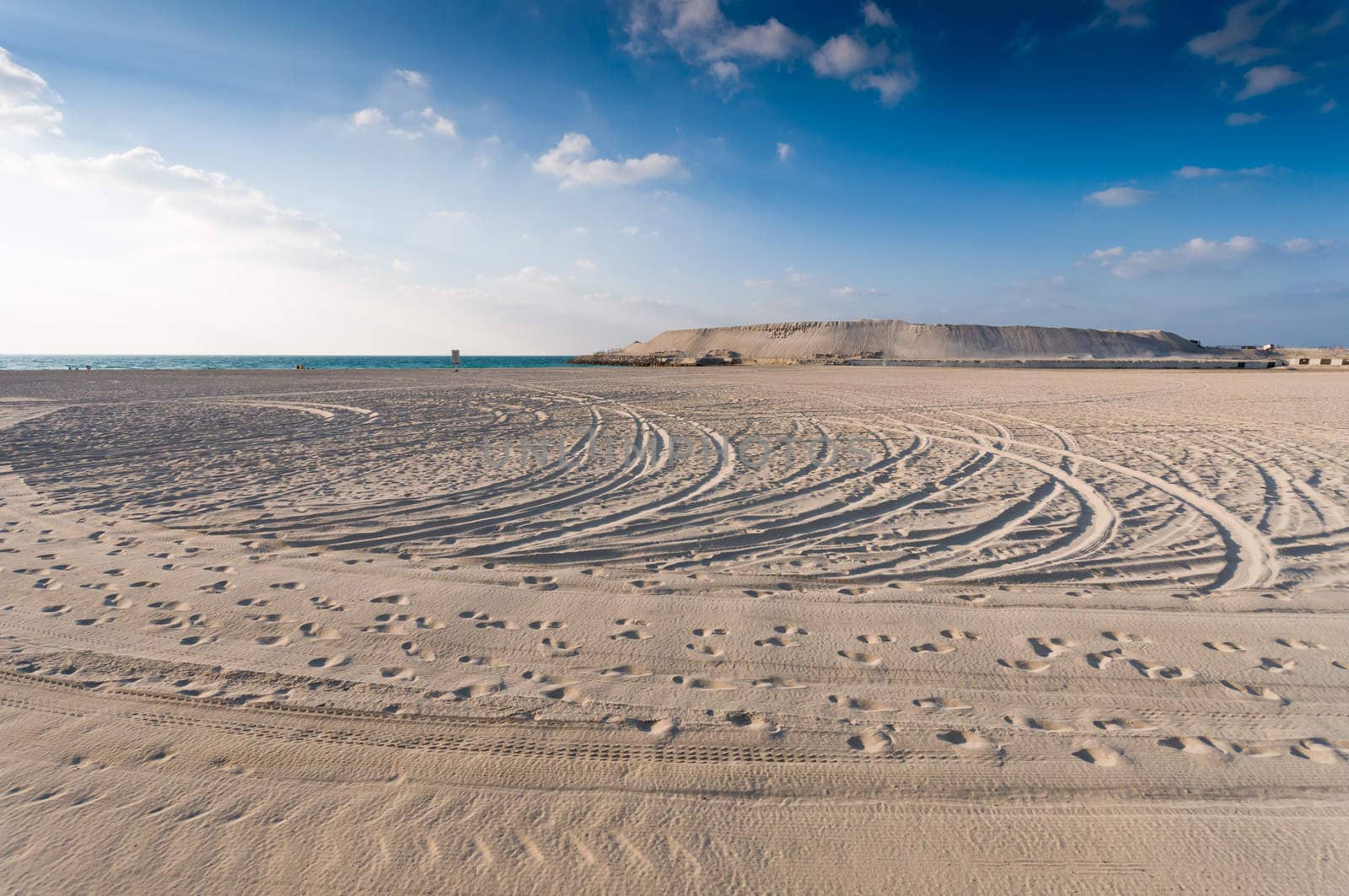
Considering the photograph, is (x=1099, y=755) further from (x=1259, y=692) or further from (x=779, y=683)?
(x=779, y=683)

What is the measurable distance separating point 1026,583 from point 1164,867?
2.61 meters

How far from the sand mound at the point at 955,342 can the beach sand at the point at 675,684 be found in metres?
86.0

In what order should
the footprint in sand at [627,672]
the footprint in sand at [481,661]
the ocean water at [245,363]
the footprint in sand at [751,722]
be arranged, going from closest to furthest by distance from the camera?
the footprint in sand at [751,722]
the footprint in sand at [627,672]
the footprint in sand at [481,661]
the ocean water at [245,363]

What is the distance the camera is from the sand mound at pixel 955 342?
9362 centimetres

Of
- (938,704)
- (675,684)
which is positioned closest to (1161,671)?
(938,704)

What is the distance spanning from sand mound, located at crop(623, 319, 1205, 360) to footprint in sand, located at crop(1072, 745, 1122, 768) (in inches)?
3509

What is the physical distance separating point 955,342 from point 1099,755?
4115 inches

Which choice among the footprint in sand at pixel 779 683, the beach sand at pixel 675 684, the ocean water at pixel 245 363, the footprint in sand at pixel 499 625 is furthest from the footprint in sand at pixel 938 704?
the ocean water at pixel 245 363

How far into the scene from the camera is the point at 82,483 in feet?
24.8

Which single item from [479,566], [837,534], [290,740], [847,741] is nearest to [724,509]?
[837,534]

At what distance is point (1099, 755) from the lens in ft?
8.57

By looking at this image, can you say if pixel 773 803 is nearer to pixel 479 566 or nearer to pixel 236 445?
pixel 479 566

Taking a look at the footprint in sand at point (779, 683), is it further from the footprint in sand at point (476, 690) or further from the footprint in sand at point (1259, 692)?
the footprint in sand at point (1259, 692)

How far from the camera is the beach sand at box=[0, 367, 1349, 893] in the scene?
2131 mm
